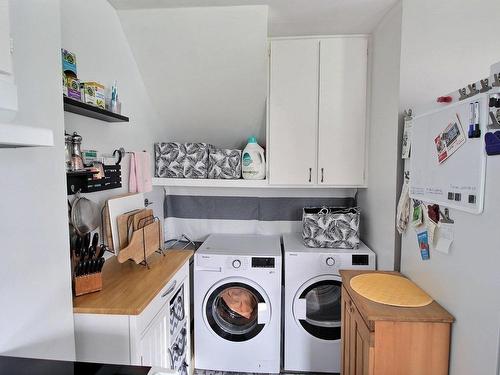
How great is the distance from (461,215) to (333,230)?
1067mm

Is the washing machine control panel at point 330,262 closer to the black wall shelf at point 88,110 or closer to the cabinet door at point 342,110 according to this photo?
the cabinet door at point 342,110

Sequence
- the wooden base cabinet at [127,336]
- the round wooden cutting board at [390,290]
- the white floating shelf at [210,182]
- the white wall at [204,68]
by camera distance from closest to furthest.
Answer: the wooden base cabinet at [127,336] → the round wooden cutting board at [390,290] → the white wall at [204,68] → the white floating shelf at [210,182]

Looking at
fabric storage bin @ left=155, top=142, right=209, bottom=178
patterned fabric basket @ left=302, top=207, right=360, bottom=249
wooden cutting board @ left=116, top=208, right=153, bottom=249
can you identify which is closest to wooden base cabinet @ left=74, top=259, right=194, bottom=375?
wooden cutting board @ left=116, top=208, right=153, bottom=249

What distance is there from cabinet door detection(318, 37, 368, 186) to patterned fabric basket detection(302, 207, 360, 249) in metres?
0.28

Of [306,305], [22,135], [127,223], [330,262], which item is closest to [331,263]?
[330,262]

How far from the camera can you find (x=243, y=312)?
2197 millimetres

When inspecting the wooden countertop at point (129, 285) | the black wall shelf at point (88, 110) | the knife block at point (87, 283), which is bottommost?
the wooden countertop at point (129, 285)

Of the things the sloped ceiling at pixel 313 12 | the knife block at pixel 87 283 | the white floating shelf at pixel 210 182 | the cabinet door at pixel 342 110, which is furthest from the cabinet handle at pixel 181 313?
the sloped ceiling at pixel 313 12

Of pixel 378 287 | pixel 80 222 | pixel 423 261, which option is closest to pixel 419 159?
pixel 423 261

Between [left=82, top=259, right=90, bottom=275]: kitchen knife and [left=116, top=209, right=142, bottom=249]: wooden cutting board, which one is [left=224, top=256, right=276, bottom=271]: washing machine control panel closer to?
[left=116, top=209, right=142, bottom=249]: wooden cutting board

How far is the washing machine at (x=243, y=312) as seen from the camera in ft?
6.81

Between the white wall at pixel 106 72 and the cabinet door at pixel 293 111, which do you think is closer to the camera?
the white wall at pixel 106 72

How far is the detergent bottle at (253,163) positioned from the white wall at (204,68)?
278mm

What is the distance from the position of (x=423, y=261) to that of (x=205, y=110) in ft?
6.16
